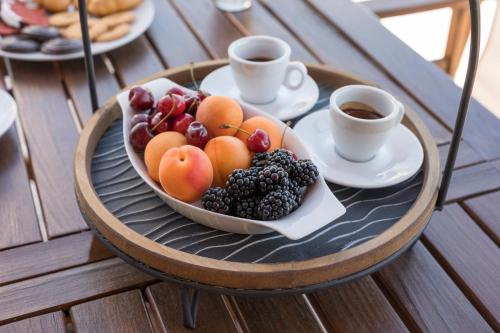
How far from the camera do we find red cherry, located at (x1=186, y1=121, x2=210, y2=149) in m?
0.68

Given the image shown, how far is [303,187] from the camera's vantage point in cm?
63

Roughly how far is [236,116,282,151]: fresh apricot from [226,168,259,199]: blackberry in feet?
0.30

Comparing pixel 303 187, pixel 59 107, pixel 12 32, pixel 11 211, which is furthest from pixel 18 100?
pixel 303 187

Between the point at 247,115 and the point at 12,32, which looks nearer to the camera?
the point at 247,115

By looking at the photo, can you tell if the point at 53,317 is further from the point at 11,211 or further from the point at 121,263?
the point at 11,211

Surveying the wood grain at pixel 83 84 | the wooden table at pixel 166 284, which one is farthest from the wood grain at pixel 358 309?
the wood grain at pixel 83 84

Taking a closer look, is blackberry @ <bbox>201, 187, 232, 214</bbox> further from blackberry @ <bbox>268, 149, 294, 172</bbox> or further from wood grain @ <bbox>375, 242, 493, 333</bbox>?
wood grain @ <bbox>375, 242, 493, 333</bbox>

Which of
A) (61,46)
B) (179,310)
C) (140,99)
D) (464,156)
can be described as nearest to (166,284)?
(179,310)

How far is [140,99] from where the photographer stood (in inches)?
29.4

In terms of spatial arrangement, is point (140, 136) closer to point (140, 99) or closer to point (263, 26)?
point (140, 99)

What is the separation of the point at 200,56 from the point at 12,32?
0.36 metres

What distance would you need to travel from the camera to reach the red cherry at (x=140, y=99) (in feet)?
2.45

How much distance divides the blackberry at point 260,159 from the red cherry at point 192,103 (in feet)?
0.43

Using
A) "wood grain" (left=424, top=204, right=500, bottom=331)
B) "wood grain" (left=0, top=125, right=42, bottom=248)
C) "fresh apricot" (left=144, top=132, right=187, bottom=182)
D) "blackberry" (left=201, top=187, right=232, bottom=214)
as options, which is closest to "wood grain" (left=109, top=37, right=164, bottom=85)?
"wood grain" (left=0, top=125, right=42, bottom=248)
